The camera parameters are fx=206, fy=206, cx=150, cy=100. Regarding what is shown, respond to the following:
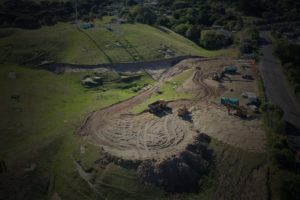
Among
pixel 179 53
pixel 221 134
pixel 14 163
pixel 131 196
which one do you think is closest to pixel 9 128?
pixel 14 163

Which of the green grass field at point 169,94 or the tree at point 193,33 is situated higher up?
the tree at point 193,33

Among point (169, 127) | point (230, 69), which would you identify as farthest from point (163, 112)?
point (230, 69)

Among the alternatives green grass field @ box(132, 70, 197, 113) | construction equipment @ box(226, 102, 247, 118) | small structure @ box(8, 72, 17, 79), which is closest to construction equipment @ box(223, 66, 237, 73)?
green grass field @ box(132, 70, 197, 113)

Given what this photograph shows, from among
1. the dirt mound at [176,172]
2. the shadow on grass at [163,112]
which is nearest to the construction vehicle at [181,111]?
the shadow on grass at [163,112]

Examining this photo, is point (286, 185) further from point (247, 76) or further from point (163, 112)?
point (247, 76)

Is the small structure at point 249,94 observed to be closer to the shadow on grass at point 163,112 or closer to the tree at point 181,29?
the shadow on grass at point 163,112
